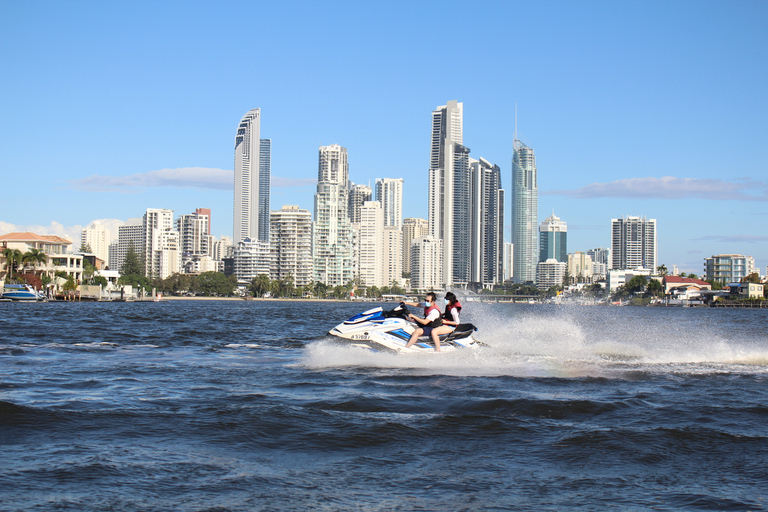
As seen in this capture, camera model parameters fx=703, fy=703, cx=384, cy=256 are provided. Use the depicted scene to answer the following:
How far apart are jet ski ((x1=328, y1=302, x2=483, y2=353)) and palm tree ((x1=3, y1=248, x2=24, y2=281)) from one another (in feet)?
331

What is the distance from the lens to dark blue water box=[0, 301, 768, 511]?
7191 millimetres

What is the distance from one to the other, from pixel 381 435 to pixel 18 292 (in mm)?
101292

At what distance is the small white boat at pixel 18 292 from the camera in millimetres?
96938

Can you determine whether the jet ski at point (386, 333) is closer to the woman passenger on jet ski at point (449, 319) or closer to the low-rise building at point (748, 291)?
the woman passenger on jet ski at point (449, 319)

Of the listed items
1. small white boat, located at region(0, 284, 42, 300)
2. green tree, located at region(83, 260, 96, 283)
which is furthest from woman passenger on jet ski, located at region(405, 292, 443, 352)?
green tree, located at region(83, 260, 96, 283)

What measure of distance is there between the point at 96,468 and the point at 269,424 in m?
2.87

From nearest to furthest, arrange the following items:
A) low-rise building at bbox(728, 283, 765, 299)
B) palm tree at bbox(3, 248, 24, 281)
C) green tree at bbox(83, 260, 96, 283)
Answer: palm tree at bbox(3, 248, 24, 281) → green tree at bbox(83, 260, 96, 283) → low-rise building at bbox(728, 283, 765, 299)

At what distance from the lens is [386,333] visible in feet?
59.3

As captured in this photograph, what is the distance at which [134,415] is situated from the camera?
10797mm

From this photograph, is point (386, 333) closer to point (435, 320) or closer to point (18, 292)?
point (435, 320)

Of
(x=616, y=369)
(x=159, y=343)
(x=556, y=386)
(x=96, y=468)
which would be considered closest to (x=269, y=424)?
(x=96, y=468)

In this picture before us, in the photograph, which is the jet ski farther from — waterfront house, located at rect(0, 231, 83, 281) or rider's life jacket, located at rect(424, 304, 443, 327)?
waterfront house, located at rect(0, 231, 83, 281)

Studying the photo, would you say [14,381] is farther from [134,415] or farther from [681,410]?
[681,410]

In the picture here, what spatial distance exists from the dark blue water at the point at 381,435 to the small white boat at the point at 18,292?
8957cm
